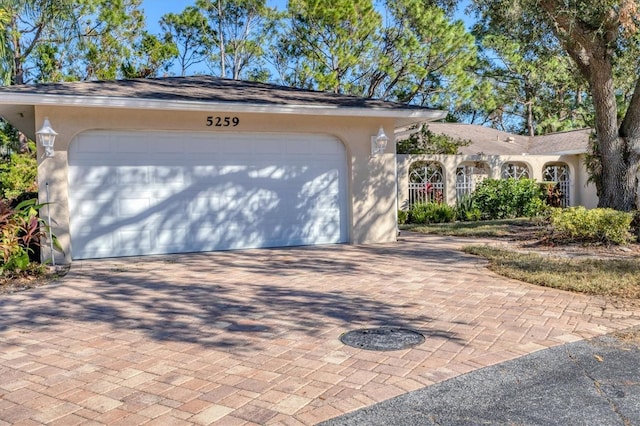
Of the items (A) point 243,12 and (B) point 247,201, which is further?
(A) point 243,12

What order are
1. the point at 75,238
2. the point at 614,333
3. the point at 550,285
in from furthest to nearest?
the point at 75,238
the point at 550,285
the point at 614,333

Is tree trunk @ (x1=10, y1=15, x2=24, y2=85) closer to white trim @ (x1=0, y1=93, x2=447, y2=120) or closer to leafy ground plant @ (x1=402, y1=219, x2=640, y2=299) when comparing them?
white trim @ (x1=0, y1=93, x2=447, y2=120)

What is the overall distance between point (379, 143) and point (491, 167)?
33.1 ft

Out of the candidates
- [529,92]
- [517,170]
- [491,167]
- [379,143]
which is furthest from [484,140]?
[379,143]

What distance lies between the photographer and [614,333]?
470 cm

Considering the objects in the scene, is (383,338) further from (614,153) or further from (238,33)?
(238,33)

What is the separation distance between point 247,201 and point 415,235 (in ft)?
15.4

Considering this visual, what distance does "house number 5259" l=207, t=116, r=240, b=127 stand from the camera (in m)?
10.4

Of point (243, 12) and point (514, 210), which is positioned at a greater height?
point (243, 12)

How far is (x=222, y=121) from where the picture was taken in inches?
411

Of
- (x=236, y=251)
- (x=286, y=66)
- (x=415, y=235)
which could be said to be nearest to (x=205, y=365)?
(x=236, y=251)

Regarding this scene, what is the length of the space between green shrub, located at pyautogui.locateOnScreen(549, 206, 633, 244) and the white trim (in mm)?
3264

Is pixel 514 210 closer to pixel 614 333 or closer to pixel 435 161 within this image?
pixel 435 161

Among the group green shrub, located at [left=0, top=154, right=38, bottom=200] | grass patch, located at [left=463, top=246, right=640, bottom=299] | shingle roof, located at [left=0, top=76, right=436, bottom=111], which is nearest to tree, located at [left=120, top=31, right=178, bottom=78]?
green shrub, located at [left=0, top=154, right=38, bottom=200]
